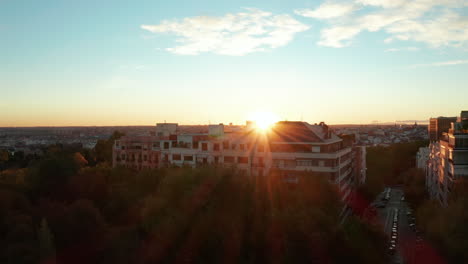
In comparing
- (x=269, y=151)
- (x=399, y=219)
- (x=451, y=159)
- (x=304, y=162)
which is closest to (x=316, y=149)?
(x=304, y=162)

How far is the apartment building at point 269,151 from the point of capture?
37.2m

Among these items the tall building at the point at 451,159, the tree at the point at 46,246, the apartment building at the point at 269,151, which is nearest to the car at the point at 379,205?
the apartment building at the point at 269,151

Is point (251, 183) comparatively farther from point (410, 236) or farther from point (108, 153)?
point (108, 153)

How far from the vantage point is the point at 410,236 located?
35.9 metres

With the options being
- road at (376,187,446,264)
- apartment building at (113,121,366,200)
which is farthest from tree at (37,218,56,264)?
road at (376,187,446,264)

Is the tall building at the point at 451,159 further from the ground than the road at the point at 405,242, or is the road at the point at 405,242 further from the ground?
the tall building at the point at 451,159

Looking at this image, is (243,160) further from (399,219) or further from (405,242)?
(399,219)

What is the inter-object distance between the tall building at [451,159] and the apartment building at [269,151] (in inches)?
347

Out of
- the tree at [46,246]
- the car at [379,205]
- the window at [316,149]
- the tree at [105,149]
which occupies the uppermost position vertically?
the window at [316,149]

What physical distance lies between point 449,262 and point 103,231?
20.9 meters

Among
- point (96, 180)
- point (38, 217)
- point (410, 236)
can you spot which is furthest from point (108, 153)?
point (410, 236)

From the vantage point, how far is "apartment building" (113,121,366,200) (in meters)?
37.2

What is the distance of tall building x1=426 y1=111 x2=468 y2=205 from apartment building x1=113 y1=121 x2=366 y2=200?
347 inches

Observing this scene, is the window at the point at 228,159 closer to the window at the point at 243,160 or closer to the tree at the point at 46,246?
the window at the point at 243,160
